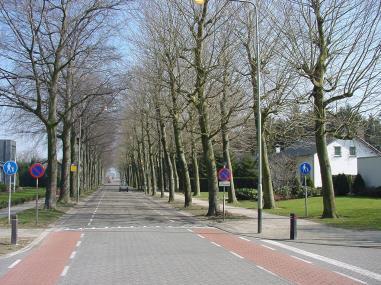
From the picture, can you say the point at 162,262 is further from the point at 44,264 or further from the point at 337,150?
the point at 337,150

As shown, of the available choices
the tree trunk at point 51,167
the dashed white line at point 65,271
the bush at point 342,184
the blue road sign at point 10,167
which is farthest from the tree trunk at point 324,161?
the bush at point 342,184

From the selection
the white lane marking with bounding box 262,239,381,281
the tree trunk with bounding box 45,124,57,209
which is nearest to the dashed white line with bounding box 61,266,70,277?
the white lane marking with bounding box 262,239,381,281

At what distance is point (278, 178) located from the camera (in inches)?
2277

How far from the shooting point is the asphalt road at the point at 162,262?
429 inches

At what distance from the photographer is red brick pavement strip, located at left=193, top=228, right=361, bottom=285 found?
35.5 ft

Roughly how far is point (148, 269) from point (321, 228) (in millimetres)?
12732

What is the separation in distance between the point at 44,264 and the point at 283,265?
5779 mm

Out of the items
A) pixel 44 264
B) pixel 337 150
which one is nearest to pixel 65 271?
pixel 44 264

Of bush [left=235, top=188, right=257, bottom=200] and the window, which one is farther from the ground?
the window

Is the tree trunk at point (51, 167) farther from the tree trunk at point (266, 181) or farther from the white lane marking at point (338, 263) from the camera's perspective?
the white lane marking at point (338, 263)

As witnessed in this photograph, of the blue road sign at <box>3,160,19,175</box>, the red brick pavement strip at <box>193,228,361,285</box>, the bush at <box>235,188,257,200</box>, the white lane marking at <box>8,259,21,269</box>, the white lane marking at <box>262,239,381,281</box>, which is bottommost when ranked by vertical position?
the white lane marking at <box>262,239,381,281</box>

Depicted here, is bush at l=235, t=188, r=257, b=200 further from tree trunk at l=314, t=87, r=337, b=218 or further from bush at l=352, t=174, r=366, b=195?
tree trunk at l=314, t=87, r=337, b=218

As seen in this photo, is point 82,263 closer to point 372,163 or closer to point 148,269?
point 148,269

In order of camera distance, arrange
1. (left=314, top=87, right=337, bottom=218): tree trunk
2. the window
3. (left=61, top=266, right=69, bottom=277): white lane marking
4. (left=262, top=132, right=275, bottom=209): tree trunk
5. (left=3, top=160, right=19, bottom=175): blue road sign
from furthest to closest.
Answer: the window, (left=262, top=132, right=275, bottom=209): tree trunk, (left=314, top=87, right=337, bottom=218): tree trunk, (left=3, top=160, right=19, bottom=175): blue road sign, (left=61, top=266, right=69, bottom=277): white lane marking
